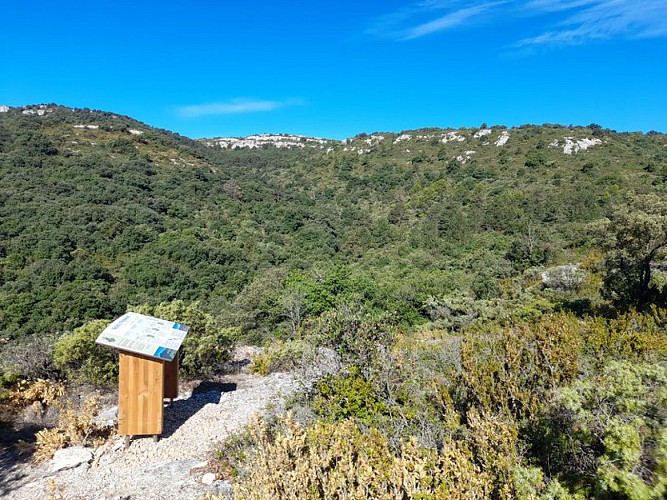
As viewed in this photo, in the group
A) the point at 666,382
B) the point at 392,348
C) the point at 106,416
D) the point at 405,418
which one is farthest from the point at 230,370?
the point at 666,382

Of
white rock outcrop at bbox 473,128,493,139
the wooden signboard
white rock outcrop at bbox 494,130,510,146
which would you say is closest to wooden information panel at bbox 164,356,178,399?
the wooden signboard

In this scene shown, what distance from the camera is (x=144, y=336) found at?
17.9 ft

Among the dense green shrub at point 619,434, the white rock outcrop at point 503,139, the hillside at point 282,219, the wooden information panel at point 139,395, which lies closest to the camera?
the dense green shrub at point 619,434

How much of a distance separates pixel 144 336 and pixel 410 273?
2167 centimetres

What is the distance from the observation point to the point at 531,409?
4.16 meters

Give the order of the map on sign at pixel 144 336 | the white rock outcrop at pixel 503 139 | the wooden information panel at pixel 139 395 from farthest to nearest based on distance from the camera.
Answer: the white rock outcrop at pixel 503 139
the wooden information panel at pixel 139 395
the map on sign at pixel 144 336

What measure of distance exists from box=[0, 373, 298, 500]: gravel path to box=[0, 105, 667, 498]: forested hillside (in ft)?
2.29

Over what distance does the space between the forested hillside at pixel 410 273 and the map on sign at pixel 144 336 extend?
5.90 feet

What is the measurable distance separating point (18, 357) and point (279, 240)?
2872 cm

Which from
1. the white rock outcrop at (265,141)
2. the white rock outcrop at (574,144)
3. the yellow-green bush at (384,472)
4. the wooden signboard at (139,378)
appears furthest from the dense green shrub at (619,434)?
the white rock outcrop at (265,141)

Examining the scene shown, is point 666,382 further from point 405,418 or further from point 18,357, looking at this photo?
point 18,357

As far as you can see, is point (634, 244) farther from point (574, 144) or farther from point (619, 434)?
point (574, 144)

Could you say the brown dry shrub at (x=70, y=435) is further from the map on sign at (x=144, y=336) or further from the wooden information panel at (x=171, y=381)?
the map on sign at (x=144, y=336)

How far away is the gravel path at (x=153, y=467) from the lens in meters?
4.34
